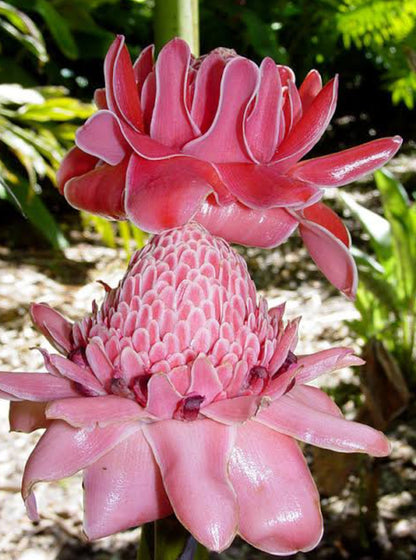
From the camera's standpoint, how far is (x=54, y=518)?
5.29 ft

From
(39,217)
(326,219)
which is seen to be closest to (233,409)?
(326,219)

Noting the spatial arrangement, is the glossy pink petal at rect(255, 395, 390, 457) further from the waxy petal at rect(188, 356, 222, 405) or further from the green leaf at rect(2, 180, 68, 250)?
the green leaf at rect(2, 180, 68, 250)

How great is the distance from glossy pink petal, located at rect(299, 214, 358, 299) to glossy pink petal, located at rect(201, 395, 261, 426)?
0.10 m

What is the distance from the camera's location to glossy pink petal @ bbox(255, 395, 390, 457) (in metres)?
0.37

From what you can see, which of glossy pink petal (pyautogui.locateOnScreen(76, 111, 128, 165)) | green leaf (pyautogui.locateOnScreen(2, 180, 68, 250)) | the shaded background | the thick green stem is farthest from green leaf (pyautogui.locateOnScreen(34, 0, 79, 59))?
glossy pink petal (pyautogui.locateOnScreen(76, 111, 128, 165))

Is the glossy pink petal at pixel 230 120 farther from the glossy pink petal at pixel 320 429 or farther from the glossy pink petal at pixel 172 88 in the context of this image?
the glossy pink petal at pixel 320 429

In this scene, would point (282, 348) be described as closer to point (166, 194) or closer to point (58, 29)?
point (166, 194)

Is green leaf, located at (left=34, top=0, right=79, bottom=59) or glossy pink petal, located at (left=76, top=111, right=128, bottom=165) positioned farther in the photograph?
green leaf, located at (left=34, top=0, right=79, bottom=59)

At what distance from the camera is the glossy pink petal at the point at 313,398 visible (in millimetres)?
419

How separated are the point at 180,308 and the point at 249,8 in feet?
11.6

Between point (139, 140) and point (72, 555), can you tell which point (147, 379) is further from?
point (72, 555)

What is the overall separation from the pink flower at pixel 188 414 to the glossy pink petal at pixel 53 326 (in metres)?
0.04

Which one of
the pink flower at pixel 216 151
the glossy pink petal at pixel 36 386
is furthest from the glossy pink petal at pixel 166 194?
the glossy pink petal at pixel 36 386

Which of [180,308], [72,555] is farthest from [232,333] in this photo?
[72,555]
